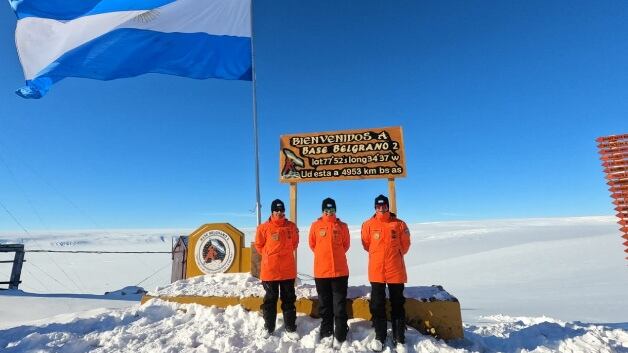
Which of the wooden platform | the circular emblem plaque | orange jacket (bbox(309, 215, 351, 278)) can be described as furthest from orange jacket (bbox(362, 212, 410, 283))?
the circular emblem plaque

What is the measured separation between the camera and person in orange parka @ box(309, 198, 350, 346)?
15.6 feet

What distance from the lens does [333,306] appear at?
16.3ft

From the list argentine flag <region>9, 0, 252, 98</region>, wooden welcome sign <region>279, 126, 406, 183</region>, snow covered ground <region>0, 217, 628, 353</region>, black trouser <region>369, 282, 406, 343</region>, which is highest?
argentine flag <region>9, 0, 252, 98</region>

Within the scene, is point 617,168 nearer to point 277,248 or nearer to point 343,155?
point 343,155

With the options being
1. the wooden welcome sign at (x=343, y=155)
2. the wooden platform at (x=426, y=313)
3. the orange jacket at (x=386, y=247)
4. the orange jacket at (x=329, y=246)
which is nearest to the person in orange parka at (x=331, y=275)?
the orange jacket at (x=329, y=246)

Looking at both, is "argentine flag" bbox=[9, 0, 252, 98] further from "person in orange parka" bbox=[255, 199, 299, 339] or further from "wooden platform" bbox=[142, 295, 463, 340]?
"wooden platform" bbox=[142, 295, 463, 340]

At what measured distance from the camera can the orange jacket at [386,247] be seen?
4.71m

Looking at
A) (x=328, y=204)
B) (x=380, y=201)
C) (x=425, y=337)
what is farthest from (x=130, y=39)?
(x=425, y=337)

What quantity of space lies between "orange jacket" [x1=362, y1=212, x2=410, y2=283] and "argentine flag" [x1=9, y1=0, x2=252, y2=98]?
19.3 ft

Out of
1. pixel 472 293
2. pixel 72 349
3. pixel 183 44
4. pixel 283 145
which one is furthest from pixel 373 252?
A: pixel 472 293

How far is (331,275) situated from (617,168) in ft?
24.1

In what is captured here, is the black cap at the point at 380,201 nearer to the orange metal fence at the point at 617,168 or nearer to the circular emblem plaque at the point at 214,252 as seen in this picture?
the circular emblem plaque at the point at 214,252

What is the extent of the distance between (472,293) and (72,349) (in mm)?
15121

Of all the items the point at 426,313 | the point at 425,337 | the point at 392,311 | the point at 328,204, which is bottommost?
the point at 425,337
